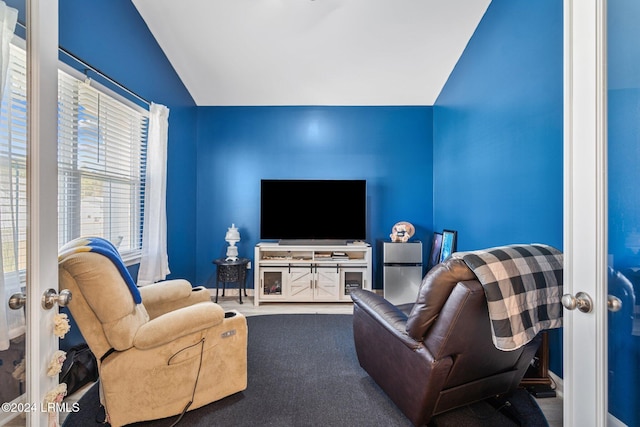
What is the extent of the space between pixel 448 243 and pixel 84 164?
3571 millimetres

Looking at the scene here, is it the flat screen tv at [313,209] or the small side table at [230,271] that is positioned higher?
the flat screen tv at [313,209]

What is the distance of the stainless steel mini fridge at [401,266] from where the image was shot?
334 cm

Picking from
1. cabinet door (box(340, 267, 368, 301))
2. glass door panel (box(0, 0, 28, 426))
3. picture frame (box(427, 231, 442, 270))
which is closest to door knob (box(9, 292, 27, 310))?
glass door panel (box(0, 0, 28, 426))

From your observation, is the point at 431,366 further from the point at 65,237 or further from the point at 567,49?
the point at 65,237

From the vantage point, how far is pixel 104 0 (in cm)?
208

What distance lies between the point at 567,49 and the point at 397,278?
9.41 ft

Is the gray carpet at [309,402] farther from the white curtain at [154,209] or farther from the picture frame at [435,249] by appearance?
the picture frame at [435,249]

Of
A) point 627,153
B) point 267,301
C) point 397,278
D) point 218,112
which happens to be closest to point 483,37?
point 627,153

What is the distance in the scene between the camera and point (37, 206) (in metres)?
0.79

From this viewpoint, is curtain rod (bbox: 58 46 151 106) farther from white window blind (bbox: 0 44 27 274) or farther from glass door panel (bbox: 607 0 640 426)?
glass door panel (bbox: 607 0 640 426)

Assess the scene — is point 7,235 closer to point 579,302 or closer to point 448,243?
point 579,302

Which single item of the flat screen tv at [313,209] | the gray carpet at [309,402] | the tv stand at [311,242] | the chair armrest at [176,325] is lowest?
the gray carpet at [309,402]

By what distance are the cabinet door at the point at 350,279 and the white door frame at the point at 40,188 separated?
278 cm

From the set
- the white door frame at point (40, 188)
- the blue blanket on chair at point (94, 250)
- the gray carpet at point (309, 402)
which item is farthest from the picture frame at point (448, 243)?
the white door frame at point (40, 188)
